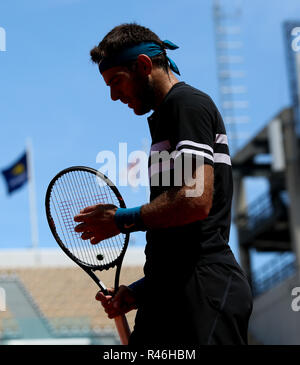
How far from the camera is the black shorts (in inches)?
122

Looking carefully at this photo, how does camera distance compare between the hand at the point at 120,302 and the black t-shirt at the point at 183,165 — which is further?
the hand at the point at 120,302

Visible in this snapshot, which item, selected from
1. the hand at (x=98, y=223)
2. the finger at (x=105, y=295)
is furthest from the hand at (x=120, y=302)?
the hand at (x=98, y=223)

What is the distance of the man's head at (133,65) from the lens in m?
3.29

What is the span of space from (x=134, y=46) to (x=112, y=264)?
0.92 metres

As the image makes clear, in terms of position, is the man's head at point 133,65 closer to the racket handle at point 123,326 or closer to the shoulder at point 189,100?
the shoulder at point 189,100

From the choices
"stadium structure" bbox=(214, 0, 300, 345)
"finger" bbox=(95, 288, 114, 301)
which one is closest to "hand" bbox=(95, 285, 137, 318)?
"finger" bbox=(95, 288, 114, 301)

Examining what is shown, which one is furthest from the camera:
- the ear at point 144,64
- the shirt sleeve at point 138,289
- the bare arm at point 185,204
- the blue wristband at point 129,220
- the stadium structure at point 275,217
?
the stadium structure at point 275,217

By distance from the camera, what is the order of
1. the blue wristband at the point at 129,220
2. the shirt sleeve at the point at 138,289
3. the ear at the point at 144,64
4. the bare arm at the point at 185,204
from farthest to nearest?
the shirt sleeve at the point at 138,289 → the ear at the point at 144,64 → the blue wristband at the point at 129,220 → the bare arm at the point at 185,204

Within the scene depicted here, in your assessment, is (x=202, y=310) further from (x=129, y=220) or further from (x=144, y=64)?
(x=144, y=64)

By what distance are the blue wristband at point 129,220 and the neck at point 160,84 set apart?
1.36ft

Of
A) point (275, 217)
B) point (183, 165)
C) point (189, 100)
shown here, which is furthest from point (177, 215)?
point (275, 217)

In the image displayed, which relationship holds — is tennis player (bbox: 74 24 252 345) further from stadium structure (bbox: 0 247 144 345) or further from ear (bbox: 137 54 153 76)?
stadium structure (bbox: 0 247 144 345)

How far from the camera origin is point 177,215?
3.03 m

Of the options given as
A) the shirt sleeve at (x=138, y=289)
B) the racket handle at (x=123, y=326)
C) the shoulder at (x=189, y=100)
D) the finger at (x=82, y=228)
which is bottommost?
the racket handle at (x=123, y=326)
